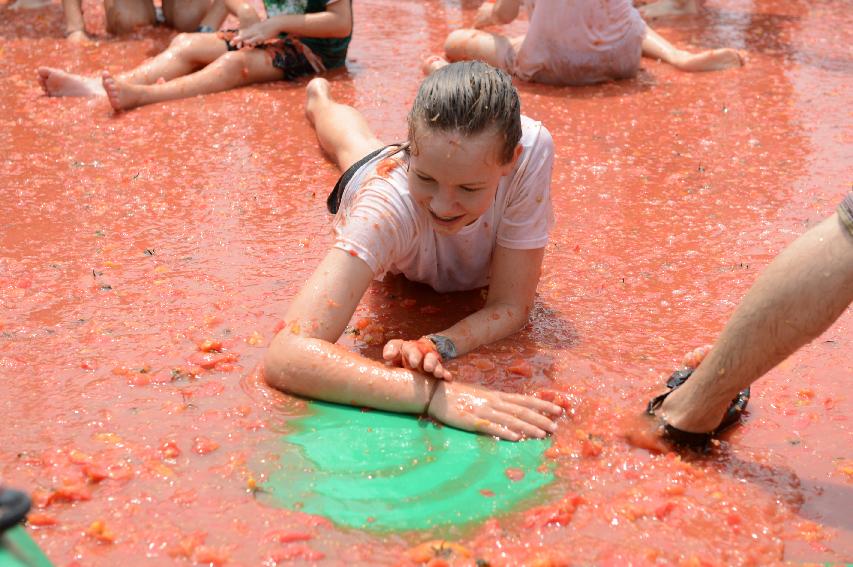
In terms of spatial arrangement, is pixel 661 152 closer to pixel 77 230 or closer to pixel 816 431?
pixel 816 431

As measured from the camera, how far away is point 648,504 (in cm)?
265

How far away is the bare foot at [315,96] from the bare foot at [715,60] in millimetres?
2693

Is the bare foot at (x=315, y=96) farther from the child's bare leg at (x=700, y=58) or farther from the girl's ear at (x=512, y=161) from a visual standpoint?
the child's bare leg at (x=700, y=58)

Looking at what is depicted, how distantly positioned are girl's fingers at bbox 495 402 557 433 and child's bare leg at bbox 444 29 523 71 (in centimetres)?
408

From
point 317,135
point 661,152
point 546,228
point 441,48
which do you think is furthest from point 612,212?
point 441,48

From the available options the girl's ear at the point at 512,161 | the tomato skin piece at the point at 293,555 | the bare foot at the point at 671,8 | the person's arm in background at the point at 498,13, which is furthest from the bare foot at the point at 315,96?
the bare foot at the point at 671,8

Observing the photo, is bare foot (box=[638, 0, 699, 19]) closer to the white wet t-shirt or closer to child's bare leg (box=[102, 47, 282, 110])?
child's bare leg (box=[102, 47, 282, 110])

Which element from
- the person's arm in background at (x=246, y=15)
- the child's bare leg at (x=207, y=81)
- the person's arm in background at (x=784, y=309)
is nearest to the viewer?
the person's arm in background at (x=784, y=309)

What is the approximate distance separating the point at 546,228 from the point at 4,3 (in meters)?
6.79

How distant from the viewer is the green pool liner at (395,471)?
265cm

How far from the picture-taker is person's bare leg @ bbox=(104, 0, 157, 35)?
299 inches

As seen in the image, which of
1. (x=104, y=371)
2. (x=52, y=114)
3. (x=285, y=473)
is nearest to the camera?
(x=285, y=473)

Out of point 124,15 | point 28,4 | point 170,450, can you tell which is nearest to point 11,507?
point 170,450

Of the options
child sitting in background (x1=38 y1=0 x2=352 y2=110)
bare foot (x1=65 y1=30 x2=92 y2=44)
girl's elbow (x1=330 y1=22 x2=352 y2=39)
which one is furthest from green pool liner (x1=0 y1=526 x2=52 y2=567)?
bare foot (x1=65 y1=30 x2=92 y2=44)
